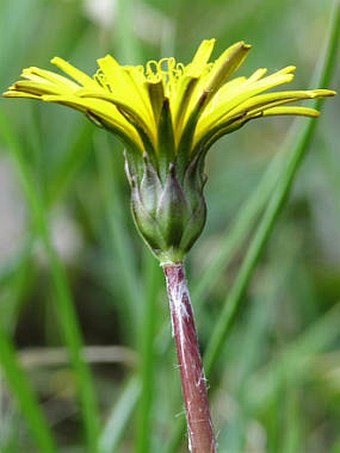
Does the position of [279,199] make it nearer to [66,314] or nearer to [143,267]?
[66,314]

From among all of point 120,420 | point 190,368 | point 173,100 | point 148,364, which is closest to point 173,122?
point 173,100

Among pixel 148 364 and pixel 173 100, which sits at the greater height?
pixel 173 100

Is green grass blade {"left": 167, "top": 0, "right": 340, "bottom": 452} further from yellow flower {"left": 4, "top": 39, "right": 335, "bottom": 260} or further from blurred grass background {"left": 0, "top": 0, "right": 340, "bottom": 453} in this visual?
yellow flower {"left": 4, "top": 39, "right": 335, "bottom": 260}

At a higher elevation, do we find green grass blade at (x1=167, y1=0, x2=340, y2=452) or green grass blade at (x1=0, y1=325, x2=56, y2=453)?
green grass blade at (x1=167, y1=0, x2=340, y2=452)

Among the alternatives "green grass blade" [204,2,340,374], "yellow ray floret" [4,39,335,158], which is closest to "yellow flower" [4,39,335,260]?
"yellow ray floret" [4,39,335,158]

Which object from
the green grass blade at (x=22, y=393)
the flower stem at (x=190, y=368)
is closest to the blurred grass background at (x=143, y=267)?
the green grass blade at (x=22, y=393)

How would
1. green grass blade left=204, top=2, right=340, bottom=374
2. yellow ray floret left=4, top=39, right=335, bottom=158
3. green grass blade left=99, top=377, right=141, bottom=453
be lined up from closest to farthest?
yellow ray floret left=4, top=39, right=335, bottom=158 → green grass blade left=204, top=2, right=340, bottom=374 → green grass blade left=99, top=377, right=141, bottom=453

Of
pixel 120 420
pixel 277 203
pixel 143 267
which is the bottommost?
pixel 120 420

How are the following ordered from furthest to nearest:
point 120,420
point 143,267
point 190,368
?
point 143,267 → point 120,420 → point 190,368
